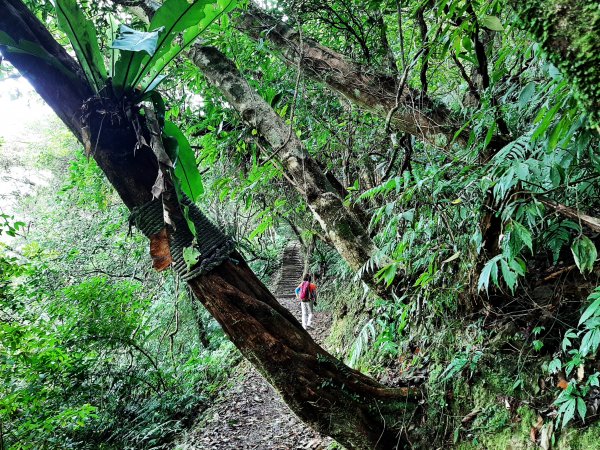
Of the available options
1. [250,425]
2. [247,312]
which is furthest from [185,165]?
[250,425]

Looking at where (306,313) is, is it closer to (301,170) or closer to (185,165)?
(301,170)

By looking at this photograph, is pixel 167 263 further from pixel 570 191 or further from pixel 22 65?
pixel 570 191

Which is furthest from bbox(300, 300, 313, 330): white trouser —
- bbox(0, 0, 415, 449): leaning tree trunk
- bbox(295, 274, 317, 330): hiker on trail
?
bbox(0, 0, 415, 449): leaning tree trunk

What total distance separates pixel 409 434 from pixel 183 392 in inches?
245

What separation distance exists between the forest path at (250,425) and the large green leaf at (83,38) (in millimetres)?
3809

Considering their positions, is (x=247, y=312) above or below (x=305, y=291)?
above

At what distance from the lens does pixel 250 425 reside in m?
5.63

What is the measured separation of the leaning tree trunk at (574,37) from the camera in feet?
1.98

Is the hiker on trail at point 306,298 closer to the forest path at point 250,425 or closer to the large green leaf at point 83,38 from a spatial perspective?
the forest path at point 250,425

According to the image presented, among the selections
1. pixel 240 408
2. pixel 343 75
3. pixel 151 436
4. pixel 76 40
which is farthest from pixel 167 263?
pixel 151 436

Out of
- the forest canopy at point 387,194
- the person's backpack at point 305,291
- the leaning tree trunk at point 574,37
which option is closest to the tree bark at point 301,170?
the forest canopy at point 387,194

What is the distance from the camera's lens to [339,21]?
4.63 metres

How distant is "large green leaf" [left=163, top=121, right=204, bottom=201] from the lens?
6.52 feet

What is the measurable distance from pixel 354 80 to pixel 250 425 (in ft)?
16.7
